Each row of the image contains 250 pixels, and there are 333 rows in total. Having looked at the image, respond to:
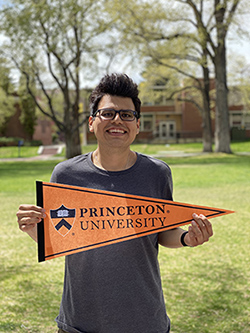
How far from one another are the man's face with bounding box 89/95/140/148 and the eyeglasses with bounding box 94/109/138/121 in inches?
0.6

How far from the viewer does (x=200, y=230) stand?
1845 millimetres

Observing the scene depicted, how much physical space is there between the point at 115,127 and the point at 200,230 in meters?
0.61

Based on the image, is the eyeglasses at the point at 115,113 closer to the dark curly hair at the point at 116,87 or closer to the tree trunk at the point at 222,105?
the dark curly hair at the point at 116,87

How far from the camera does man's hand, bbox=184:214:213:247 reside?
183 centimetres

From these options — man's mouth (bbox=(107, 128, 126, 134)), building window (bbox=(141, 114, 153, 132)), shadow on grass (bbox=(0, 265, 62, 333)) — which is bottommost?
shadow on grass (bbox=(0, 265, 62, 333))

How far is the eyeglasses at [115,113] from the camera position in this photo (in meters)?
1.97

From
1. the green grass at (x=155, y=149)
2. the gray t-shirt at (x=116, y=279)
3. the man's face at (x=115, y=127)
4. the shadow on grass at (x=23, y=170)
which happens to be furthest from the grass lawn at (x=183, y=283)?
the green grass at (x=155, y=149)

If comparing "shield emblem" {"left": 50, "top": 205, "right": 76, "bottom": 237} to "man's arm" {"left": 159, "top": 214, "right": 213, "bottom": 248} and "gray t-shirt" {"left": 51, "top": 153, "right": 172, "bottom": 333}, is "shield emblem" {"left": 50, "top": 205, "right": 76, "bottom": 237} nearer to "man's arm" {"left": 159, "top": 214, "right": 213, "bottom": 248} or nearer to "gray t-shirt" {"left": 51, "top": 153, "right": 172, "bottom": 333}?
"gray t-shirt" {"left": 51, "top": 153, "right": 172, "bottom": 333}

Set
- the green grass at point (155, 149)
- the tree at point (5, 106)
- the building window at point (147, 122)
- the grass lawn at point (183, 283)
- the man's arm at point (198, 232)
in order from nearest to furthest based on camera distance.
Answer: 1. the man's arm at point (198, 232)
2. the grass lawn at point (183, 283)
3. the green grass at point (155, 149)
4. the tree at point (5, 106)
5. the building window at point (147, 122)

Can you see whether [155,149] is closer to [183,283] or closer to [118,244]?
[183,283]

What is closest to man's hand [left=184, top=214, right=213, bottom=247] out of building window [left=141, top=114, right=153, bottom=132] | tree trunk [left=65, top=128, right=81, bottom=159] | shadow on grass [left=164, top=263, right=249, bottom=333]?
shadow on grass [left=164, top=263, right=249, bottom=333]

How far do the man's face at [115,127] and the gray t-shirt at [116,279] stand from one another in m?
0.13

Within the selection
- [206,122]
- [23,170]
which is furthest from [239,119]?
[23,170]

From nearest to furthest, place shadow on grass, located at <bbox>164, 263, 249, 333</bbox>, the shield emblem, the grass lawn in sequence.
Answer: the shield emblem
shadow on grass, located at <bbox>164, 263, 249, 333</bbox>
the grass lawn
